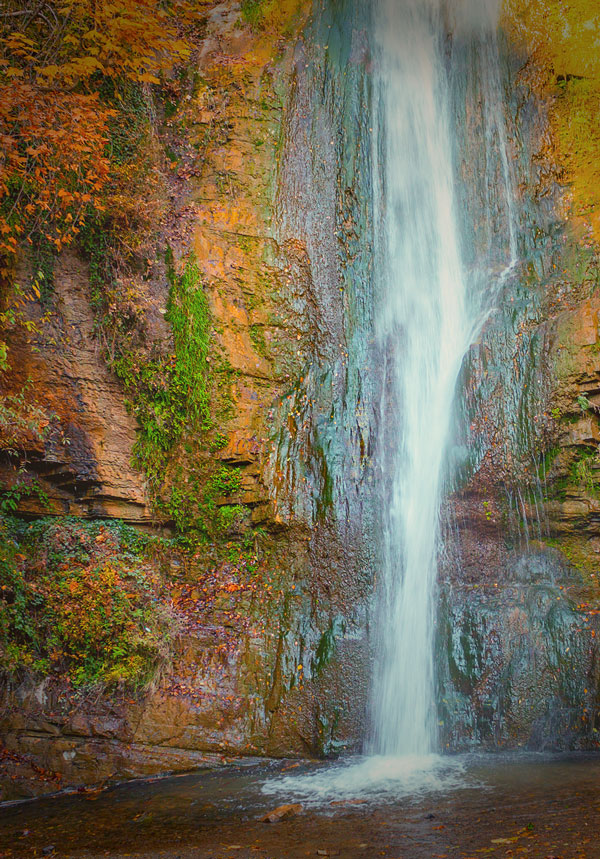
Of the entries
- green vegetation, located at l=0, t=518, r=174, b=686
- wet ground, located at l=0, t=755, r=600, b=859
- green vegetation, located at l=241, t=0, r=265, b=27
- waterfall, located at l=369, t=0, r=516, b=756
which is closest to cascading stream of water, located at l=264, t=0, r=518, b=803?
waterfall, located at l=369, t=0, r=516, b=756

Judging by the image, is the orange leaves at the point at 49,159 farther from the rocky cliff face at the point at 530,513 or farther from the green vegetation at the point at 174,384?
the rocky cliff face at the point at 530,513

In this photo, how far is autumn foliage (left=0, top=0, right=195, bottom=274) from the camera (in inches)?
225

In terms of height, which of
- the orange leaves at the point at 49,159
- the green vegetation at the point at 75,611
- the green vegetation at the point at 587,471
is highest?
the orange leaves at the point at 49,159

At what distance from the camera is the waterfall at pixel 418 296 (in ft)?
19.4

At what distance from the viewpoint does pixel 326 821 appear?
3902 mm

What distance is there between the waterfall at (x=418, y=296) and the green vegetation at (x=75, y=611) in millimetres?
2326

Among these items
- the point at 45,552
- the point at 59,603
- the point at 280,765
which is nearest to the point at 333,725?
the point at 280,765

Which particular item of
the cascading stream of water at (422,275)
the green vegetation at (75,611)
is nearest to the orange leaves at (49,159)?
the green vegetation at (75,611)

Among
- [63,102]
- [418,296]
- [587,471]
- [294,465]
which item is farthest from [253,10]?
[587,471]

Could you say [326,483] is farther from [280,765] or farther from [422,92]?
[422,92]

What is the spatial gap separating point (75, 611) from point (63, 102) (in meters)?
4.93

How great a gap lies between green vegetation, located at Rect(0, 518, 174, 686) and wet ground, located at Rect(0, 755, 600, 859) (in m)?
1.09

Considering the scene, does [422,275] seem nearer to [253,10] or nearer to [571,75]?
[571,75]

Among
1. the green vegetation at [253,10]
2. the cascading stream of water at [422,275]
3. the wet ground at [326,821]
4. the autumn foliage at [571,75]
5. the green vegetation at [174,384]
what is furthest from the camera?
the green vegetation at [253,10]
